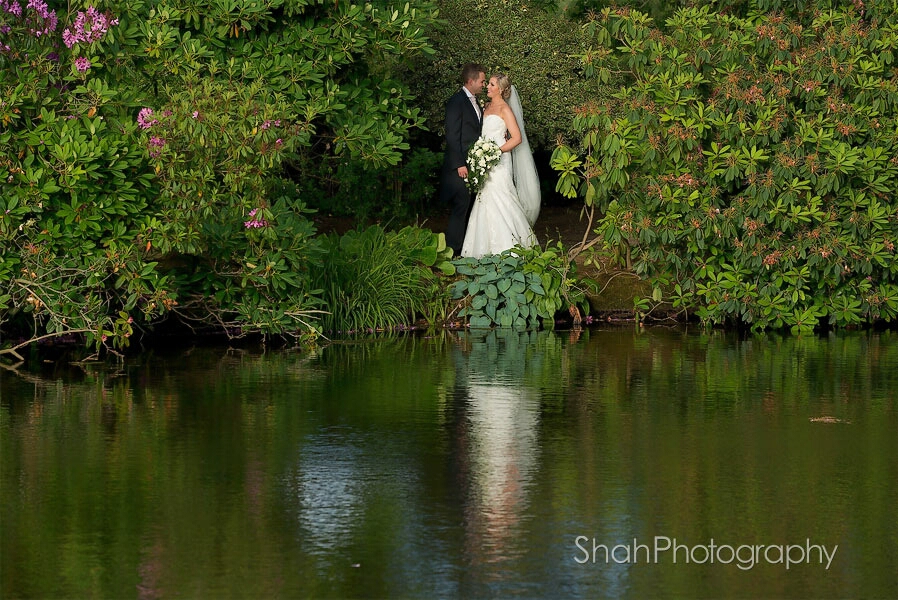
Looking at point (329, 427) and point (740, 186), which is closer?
point (329, 427)

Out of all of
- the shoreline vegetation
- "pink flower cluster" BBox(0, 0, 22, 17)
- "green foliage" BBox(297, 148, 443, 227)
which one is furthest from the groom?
"pink flower cluster" BBox(0, 0, 22, 17)

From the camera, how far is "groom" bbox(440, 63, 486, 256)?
1900 centimetres

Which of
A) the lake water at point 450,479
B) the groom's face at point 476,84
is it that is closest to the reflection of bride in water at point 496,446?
the lake water at point 450,479

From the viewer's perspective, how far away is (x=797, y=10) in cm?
1741

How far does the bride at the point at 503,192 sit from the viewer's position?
59.8 ft

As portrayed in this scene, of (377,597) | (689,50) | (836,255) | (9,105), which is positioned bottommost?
(377,597)

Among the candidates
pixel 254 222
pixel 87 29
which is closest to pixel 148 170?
pixel 254 222

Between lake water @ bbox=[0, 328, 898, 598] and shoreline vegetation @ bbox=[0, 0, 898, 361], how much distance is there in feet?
4.83

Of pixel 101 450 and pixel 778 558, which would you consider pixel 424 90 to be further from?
pixel 778 558

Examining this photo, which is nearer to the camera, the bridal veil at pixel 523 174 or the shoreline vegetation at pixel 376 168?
the shoreline vegetation at pixel 376 168

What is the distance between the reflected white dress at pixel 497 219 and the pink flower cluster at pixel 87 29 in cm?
594

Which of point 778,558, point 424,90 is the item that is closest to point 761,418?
point 778,558

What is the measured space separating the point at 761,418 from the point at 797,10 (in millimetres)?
8291

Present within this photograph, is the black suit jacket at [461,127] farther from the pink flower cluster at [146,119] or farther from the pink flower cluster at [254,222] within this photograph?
the pink flower cluster at [146,119]
